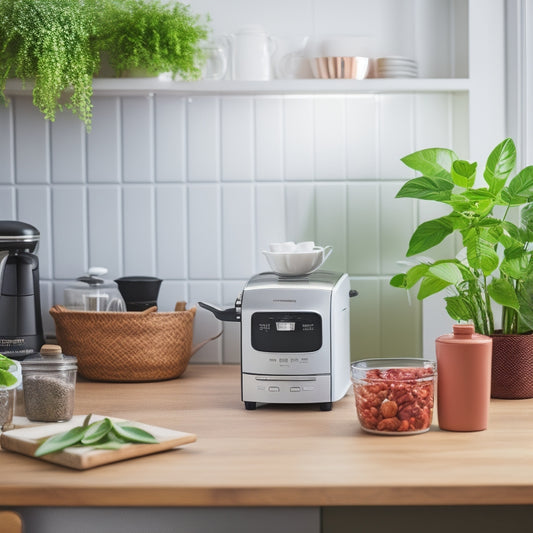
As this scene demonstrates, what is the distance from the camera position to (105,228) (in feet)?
6.93

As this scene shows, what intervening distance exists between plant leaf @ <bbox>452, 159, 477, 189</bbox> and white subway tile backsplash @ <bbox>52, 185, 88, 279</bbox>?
0.96 metres

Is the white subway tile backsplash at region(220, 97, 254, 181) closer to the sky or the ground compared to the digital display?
closer to the sky

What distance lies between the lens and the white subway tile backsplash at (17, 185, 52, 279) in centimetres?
211

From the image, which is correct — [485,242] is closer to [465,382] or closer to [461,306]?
[461,306]

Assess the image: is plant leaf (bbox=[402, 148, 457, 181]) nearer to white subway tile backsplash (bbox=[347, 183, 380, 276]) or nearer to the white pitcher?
white subway tile backsplash (bbox=[347, 183, 380, 276])

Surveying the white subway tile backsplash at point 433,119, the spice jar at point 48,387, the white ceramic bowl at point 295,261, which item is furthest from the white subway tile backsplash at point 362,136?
the spice jar at point 48,387

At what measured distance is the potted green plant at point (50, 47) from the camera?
72.9 inches

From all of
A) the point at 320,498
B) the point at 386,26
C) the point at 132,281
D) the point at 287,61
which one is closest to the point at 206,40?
the point at 287,61

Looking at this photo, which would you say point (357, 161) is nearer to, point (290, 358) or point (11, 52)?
point (290, 358)

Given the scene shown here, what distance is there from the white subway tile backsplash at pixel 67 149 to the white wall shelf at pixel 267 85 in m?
0.17

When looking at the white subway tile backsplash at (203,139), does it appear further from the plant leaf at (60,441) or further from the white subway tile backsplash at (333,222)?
the plant leaf at (60,441)

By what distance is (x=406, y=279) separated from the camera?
1661 millimetres

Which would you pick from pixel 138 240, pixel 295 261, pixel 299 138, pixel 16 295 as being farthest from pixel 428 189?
pixel 16 295

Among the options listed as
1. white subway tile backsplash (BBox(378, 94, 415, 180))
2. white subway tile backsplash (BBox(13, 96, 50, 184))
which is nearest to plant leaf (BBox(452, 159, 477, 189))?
white subway tile backsplash (BBox(378, 94, 415, 180))
